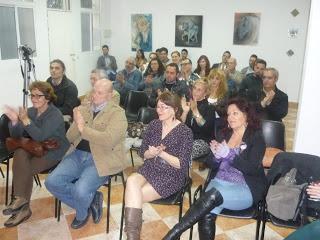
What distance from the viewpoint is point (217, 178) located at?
2393mm

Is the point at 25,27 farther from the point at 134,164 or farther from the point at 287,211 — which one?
the point at 287,211

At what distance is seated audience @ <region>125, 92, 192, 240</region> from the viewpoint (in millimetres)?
2281

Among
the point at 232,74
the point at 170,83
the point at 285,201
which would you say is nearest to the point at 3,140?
the point at 170,83

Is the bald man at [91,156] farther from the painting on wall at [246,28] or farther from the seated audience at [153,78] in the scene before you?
the painting on wall at [246,28]

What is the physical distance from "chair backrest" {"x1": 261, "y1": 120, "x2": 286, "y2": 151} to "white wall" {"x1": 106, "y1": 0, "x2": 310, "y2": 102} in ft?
16.9

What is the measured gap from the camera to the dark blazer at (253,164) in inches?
88.1

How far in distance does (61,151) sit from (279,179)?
1.84m

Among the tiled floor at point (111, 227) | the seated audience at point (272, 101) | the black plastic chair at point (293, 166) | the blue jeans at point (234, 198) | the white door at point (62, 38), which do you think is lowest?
the tiled floor at point (111, 227)

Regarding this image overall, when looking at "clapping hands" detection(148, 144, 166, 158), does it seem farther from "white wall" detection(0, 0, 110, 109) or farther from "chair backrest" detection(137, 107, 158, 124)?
"white wall" detection(0, 0, 110, 109)

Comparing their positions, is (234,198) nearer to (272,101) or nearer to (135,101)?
(272,101)

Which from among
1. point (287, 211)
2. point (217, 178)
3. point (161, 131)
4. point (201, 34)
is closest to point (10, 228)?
point (161, 131)

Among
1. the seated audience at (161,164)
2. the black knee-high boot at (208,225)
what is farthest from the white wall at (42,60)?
the black knee-high boot at (208,225)

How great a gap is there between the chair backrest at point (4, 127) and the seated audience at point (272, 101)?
2.62 m

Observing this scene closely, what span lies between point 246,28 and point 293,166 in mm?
6205
